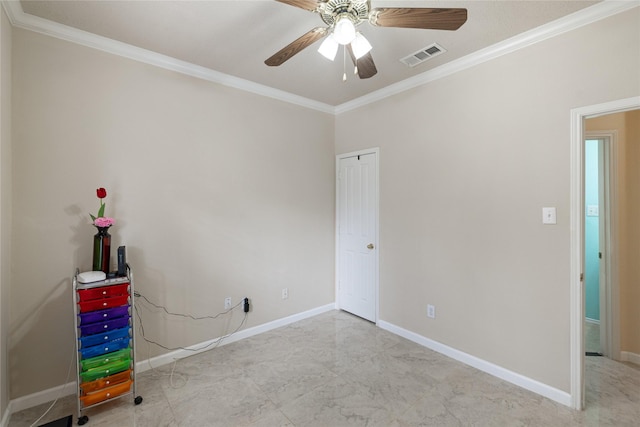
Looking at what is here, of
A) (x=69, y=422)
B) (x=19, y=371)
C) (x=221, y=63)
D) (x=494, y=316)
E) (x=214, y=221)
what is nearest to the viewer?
(x=69, y=422)

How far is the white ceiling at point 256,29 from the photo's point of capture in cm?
192

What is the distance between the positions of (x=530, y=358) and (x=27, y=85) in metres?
4.17

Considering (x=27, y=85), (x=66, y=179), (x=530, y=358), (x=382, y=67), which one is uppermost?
(x=382, y=67)

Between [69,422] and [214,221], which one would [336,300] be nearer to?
[214,221]

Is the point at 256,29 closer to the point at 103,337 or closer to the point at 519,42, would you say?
the point at 519,42

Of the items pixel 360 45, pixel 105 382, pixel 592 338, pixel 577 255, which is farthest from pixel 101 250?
pixel 592 338

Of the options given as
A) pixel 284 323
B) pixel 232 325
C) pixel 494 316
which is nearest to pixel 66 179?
pixel 232 325

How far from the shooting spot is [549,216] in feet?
7.06

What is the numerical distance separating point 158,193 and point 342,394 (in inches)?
88.1

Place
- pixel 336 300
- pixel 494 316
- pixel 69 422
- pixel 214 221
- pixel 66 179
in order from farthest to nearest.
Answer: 1. pixel 336 300
2. pixel 214 221
3. pixel 494 316
4. pixel 66 179
5. pixel 69 422

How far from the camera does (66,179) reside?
219 cm

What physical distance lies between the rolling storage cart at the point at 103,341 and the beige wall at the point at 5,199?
0.39 m

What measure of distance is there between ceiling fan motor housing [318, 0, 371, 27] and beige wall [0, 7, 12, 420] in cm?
195

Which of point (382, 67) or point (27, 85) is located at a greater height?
point (382, 67)
